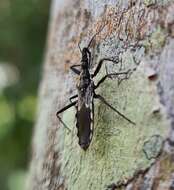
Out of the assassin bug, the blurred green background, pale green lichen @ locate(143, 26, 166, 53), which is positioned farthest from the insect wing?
the blurred green background

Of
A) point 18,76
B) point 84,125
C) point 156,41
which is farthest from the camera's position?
point 18,76

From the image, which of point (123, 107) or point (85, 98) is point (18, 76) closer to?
point (85, 98)

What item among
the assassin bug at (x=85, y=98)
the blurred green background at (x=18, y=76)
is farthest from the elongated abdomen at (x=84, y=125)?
the blurred green background at (x=18, y=76)

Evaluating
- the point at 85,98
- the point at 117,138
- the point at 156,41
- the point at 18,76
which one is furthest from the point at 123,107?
the point at 18,76

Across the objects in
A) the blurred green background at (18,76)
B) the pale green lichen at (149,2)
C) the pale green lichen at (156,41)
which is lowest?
the blurred green background at (18,76)

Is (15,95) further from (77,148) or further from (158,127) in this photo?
(158,127)

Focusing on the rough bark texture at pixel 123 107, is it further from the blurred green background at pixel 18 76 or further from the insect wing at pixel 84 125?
the blurred green background at pixel 18 76
